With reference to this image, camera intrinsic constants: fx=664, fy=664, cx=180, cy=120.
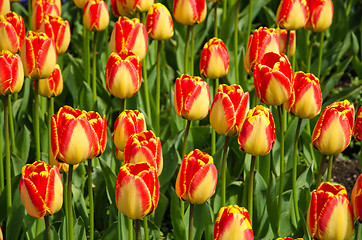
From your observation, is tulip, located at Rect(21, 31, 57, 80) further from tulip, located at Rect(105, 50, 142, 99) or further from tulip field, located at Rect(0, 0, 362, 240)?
tulip, located at Rect(105, 50, 142, 99)

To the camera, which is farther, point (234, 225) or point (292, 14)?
point (292, 14)

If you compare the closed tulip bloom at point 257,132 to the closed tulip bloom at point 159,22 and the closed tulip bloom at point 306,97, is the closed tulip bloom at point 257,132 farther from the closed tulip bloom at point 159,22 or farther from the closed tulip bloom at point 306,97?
the closed tulip bloom at point 159,22

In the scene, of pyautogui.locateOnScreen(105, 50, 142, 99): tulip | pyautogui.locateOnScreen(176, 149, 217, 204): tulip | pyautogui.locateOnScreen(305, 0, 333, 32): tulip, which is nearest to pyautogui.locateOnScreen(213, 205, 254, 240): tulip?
pyautogui.locateOnScreen(176, 149, 217, 204): tulip

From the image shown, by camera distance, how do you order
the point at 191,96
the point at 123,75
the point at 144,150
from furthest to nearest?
the point at 123,75, the point at 191,96, the point at 144,150

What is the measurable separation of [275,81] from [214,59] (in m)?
0.51

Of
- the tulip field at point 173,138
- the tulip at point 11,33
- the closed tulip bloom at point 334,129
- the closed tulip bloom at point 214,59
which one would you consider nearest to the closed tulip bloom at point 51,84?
the tulip field at point 173,138

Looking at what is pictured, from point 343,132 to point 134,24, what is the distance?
93 cm

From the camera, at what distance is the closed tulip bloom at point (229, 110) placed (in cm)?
189

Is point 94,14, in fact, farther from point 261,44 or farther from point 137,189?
point 137,189

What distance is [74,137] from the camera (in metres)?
1.72

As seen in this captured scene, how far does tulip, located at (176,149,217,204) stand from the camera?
66.3 inches

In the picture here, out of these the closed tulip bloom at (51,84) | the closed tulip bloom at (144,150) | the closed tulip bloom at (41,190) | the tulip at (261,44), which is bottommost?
the closed tulip bloom at (41,190)

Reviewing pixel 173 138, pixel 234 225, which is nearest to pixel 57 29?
pixel 173 138

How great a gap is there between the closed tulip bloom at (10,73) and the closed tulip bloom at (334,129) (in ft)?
3.08
